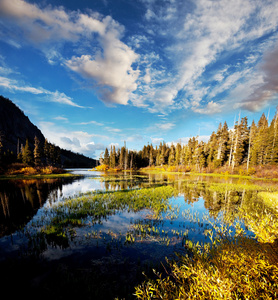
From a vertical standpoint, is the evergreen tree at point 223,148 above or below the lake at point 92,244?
above

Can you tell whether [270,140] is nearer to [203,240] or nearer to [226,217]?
[226,217]

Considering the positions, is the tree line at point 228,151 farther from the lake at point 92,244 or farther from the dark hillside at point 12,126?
the dark hillside at point 12,126

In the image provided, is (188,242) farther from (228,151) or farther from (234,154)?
(228,151)

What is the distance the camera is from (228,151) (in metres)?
61.0

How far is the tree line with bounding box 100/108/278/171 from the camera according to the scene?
46.5m

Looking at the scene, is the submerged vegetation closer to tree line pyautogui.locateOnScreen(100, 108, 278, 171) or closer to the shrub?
tree line pyautogui.locateOnScreen(100, 108, 278, 171)

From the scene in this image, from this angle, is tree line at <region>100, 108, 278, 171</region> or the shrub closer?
the shrub

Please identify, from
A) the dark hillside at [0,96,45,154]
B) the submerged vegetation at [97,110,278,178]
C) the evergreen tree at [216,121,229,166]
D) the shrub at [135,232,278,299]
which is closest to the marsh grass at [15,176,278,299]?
the shrub at [135,232,278,299]

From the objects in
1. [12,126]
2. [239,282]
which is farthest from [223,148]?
[12,126]

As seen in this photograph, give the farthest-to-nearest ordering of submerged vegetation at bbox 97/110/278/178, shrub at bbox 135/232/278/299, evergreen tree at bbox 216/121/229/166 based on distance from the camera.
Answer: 1. evergreen tree at bbox 216/121/229/166
2. submerged vegetation at bbox 97/110/278/178
3. shrub at bbox 135/232/278/299

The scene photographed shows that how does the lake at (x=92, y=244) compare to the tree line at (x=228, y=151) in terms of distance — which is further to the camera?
the tree line at (x=228, y=151)

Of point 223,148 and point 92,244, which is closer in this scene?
point 92,244

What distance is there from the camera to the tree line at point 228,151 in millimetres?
46541

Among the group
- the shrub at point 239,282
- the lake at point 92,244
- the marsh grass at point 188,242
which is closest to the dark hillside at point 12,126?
the lake at point 92,244
